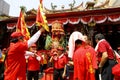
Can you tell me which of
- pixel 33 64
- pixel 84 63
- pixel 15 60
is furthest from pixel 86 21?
pixel 15 60

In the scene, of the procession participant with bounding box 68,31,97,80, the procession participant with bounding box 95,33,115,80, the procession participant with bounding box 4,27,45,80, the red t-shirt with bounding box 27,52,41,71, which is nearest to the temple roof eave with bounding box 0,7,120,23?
the red t-shirt with bounding box 27,52,41,71

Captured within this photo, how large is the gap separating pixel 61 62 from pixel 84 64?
308 cm

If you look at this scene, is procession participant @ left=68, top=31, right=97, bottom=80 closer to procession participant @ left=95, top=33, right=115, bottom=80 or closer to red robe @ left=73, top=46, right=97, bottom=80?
red robe @ left=73, top=46, right=97, bottom=80

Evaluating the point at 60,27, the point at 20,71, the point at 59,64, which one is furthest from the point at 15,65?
the point at 60,27

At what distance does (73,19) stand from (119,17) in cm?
214

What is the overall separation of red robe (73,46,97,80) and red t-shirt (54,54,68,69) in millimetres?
2988

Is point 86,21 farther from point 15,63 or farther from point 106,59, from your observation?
point 15,63

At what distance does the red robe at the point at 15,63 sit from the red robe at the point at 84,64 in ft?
3.29

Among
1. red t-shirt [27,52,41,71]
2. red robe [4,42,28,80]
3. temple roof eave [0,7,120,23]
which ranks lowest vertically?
red t-shirt [27,52,41,71]

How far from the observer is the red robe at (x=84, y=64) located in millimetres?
4875

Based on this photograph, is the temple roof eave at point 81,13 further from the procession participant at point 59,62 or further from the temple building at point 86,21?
the procession participant at point 59,62

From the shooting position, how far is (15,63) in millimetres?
5066

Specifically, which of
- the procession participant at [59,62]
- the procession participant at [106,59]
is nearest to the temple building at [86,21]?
the procession participant at [59,62]

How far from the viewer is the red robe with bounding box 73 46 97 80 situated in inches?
192
